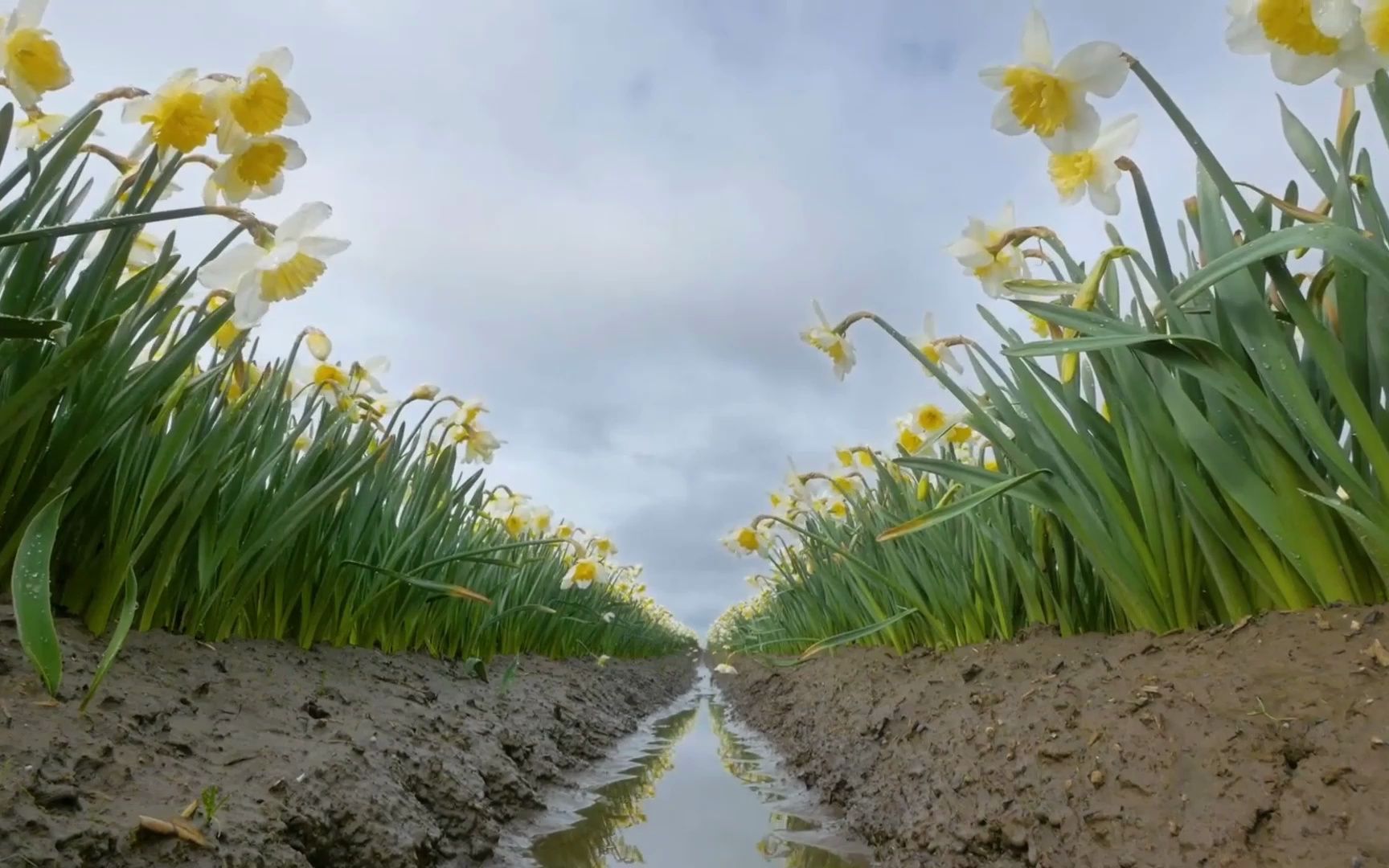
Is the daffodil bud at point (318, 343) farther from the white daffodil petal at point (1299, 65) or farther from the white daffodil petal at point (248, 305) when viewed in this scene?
the white daffodil petal at point (1299, 65)

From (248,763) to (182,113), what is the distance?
1.39 metres

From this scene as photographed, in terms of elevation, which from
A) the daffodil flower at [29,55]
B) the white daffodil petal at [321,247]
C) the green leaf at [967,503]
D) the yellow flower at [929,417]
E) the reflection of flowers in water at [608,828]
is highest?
the yellow flower at [929,417]

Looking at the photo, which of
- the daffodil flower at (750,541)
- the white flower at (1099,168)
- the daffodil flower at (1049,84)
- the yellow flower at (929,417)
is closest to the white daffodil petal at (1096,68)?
the daffodil flower at (1049,84)

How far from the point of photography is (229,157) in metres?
1.86

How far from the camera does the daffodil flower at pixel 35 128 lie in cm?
204

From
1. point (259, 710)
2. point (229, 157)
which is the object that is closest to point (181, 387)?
point (229, 157)

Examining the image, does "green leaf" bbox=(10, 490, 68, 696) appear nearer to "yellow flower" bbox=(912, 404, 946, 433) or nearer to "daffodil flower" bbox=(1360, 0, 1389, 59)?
"daffodil flower" bbox=(1360, 0, 1389, 59)

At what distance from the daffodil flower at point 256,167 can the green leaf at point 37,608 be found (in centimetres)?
88

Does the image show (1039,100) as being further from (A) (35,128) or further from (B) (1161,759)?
(A) (35,128)

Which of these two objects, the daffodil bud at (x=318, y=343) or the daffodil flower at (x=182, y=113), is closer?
the daffodil flower at (x=182, y=113)

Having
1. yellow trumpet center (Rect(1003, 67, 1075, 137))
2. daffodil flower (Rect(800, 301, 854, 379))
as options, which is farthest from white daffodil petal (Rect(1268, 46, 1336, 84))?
daffodil flower (Rect(800, 301, 854, 379))

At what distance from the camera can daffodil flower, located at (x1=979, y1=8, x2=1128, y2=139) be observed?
1.89 m

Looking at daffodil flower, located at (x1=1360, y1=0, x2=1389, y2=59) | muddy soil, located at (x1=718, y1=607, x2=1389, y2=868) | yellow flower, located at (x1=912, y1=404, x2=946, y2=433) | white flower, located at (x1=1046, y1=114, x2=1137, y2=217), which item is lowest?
muddy soil, located at (x1=718, y1=607, x2=1389, y2=868)

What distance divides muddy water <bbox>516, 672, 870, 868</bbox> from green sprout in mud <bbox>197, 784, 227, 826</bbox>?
92cm
